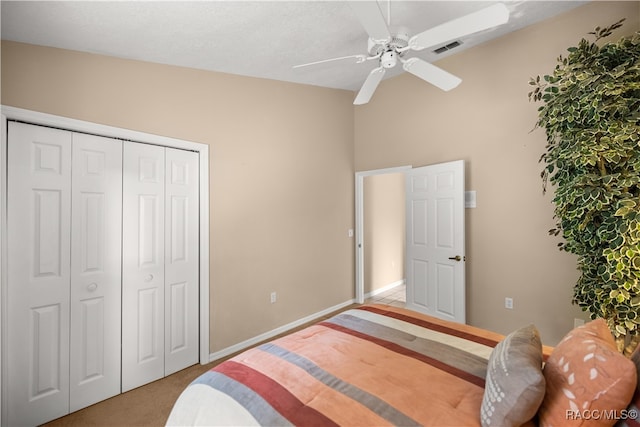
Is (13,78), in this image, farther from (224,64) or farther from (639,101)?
(639,101)

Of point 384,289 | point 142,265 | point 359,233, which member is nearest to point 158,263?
point 142,265

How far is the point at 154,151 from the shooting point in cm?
249

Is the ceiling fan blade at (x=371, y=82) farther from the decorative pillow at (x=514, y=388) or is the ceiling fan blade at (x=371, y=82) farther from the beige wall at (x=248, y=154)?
the decorative pillow at (x=514, y=388)

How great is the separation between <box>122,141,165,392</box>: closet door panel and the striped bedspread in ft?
4.40

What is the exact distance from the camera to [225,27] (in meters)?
2.19

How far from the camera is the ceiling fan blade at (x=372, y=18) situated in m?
1.50

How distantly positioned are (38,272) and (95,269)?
0.31 metres

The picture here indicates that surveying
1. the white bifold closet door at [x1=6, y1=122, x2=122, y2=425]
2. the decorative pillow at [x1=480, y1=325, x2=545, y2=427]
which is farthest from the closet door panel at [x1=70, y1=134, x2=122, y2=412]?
the decorative pillow at [x1=480, y1=325, x2=545, y2=427]

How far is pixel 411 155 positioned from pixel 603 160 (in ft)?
6.45

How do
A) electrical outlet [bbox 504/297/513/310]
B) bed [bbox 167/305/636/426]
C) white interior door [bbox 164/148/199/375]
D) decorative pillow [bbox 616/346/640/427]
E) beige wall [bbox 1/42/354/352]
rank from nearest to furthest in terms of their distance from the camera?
decorative pillow [bbox 616/346/640/427] → bed [bbox 167/305/636/426] → beige wall [bbox 1/42/354/352] → white interior door [bbox 164/148/199/375] → electrical outlet [bbox 504/297/513/310]

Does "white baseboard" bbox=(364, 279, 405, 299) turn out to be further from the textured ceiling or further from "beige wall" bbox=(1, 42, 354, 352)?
the textured ceiling

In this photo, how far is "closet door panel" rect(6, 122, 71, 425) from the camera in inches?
73.5

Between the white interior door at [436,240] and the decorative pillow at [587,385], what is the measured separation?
7.29ft

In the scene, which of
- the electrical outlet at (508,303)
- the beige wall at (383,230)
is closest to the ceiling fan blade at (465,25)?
the electrical outlet at (508,303)
